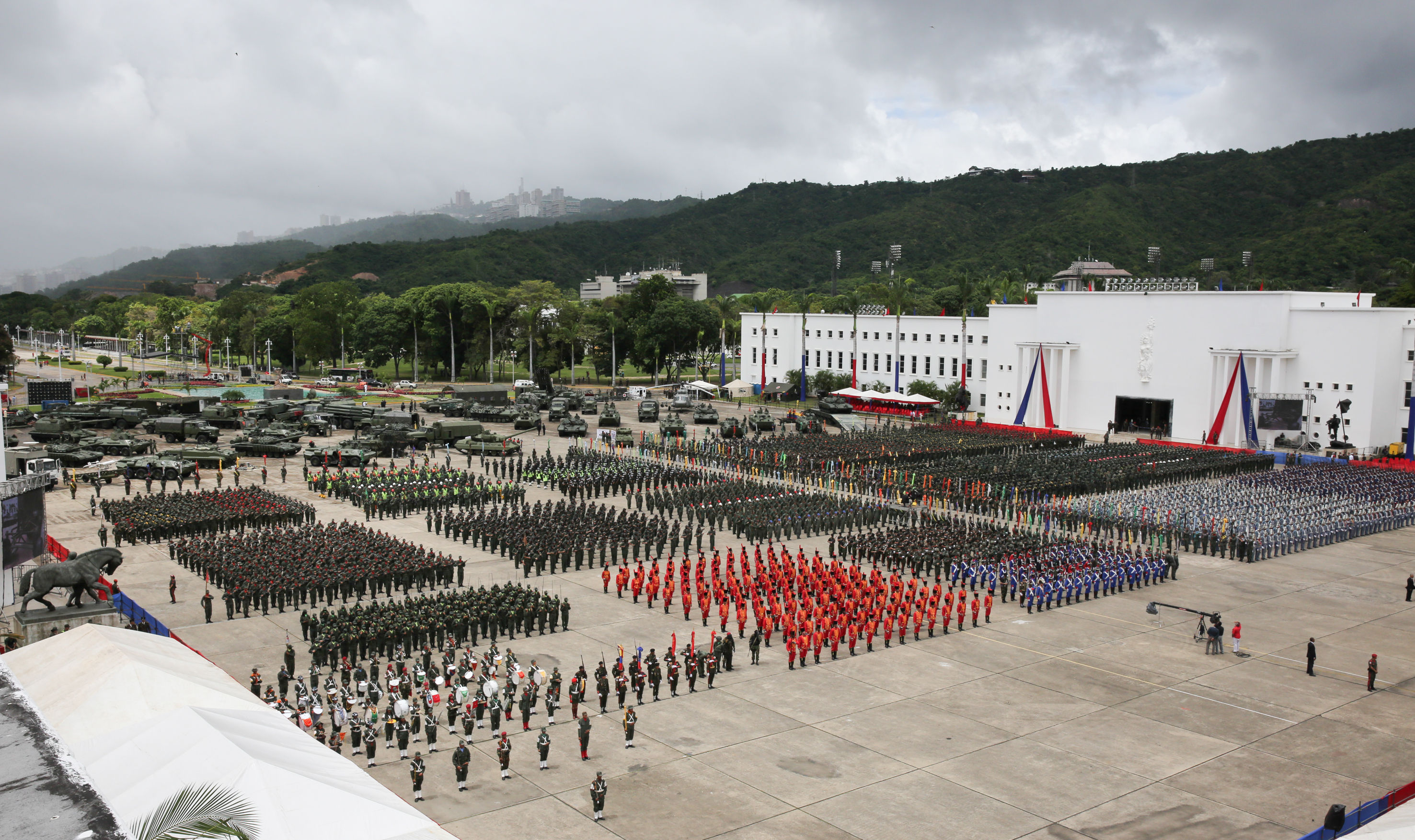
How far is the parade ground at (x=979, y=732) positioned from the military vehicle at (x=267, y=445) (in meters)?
21.7

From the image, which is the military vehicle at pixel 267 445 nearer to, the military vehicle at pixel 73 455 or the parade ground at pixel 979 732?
the military vehicle at pixel 73 455

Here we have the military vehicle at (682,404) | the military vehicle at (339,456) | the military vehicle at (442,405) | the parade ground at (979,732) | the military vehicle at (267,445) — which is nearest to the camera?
the parade ground at (979,732)

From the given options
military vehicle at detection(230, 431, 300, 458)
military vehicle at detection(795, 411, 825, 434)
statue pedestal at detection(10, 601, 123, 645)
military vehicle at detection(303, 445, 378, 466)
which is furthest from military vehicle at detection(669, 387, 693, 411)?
statue pedestal at detection(10, 601, 123, 645)

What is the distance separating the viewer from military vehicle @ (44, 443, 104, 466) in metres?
43.6

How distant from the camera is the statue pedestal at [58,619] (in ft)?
65.1

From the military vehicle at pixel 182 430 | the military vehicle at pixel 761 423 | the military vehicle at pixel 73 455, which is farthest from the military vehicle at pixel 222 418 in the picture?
the military vehicle at pixel 761 423

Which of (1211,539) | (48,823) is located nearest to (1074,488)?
(1211,539)

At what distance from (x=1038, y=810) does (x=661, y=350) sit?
8034cm

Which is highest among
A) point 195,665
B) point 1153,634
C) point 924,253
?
point 924,253

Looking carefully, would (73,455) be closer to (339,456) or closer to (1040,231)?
(339,456)

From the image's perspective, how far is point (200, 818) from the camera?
9.33 m

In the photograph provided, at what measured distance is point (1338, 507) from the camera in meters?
36.2

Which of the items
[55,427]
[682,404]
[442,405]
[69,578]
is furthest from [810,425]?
[69,578]

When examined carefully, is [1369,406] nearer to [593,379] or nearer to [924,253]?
[593,379]
